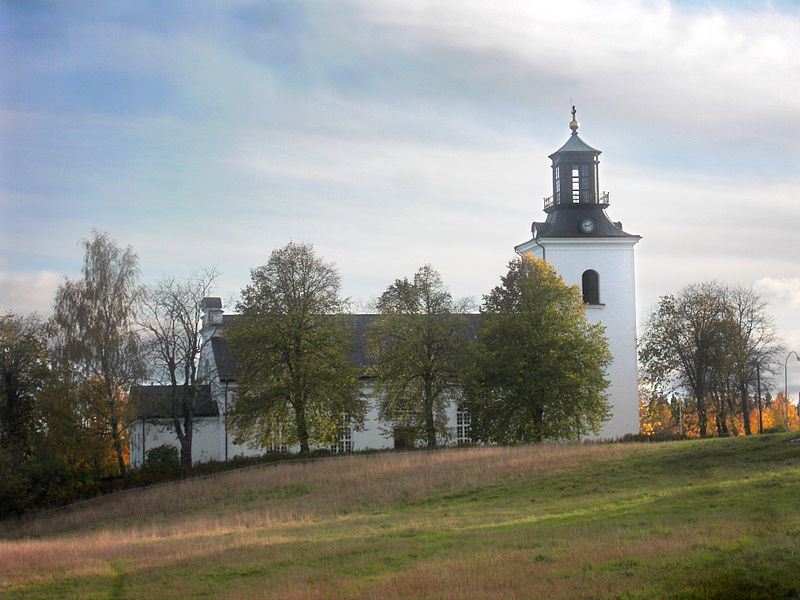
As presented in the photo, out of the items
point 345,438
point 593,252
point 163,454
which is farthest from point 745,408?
point 163,454

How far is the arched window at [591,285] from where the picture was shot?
57.8 m

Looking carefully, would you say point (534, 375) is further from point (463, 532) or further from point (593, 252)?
point (463, 532)

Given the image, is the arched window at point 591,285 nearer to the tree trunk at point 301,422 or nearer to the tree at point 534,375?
the tree at point 534,375

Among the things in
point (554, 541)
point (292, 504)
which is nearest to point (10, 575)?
point (554, 541)

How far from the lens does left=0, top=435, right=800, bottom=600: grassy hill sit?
1439 centimetres

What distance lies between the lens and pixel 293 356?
4347 centimetres

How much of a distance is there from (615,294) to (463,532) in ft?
130

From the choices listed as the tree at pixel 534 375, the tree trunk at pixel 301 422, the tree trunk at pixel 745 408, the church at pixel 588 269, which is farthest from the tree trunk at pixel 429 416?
the tree trunk at pixel 745 408

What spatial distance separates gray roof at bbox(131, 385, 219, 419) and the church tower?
2218cm

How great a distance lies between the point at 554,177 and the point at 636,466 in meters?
31.7

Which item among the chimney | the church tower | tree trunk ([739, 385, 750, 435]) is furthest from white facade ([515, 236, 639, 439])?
the chimney

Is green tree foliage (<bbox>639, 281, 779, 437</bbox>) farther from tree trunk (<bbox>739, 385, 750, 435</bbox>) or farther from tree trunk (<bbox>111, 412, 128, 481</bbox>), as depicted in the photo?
tree trunk (<bbox>111, 412, 128, 481</bbox>)

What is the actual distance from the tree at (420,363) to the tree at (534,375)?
129 cm

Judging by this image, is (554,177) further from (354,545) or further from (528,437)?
(354,545)
